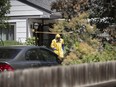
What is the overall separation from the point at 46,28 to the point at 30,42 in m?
2.84

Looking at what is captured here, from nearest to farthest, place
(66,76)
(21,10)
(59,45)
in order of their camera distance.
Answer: (66,76) < (59,45) < (21,10)

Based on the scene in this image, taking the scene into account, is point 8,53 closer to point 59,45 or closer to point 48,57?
point 48,57

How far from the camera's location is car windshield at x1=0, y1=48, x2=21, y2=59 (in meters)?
13.3

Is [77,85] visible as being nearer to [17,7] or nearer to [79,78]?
[79,78]

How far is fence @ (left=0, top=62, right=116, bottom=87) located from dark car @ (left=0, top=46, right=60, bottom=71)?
4.56 feet

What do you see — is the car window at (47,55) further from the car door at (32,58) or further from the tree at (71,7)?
the tree at (71,7)

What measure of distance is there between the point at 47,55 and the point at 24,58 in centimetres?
141

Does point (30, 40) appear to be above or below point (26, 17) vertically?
below

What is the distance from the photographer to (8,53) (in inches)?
532

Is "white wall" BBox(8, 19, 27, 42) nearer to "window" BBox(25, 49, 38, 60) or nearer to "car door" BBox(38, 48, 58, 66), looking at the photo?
"car door" BBox(38, 48, 58, 66)

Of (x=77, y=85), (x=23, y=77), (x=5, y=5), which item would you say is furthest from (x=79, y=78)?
(x=5, y=5)

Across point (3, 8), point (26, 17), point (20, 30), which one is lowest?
point (20, 30)

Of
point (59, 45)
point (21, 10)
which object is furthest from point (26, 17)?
point (59, 45)

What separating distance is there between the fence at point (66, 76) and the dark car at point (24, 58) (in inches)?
54.7
